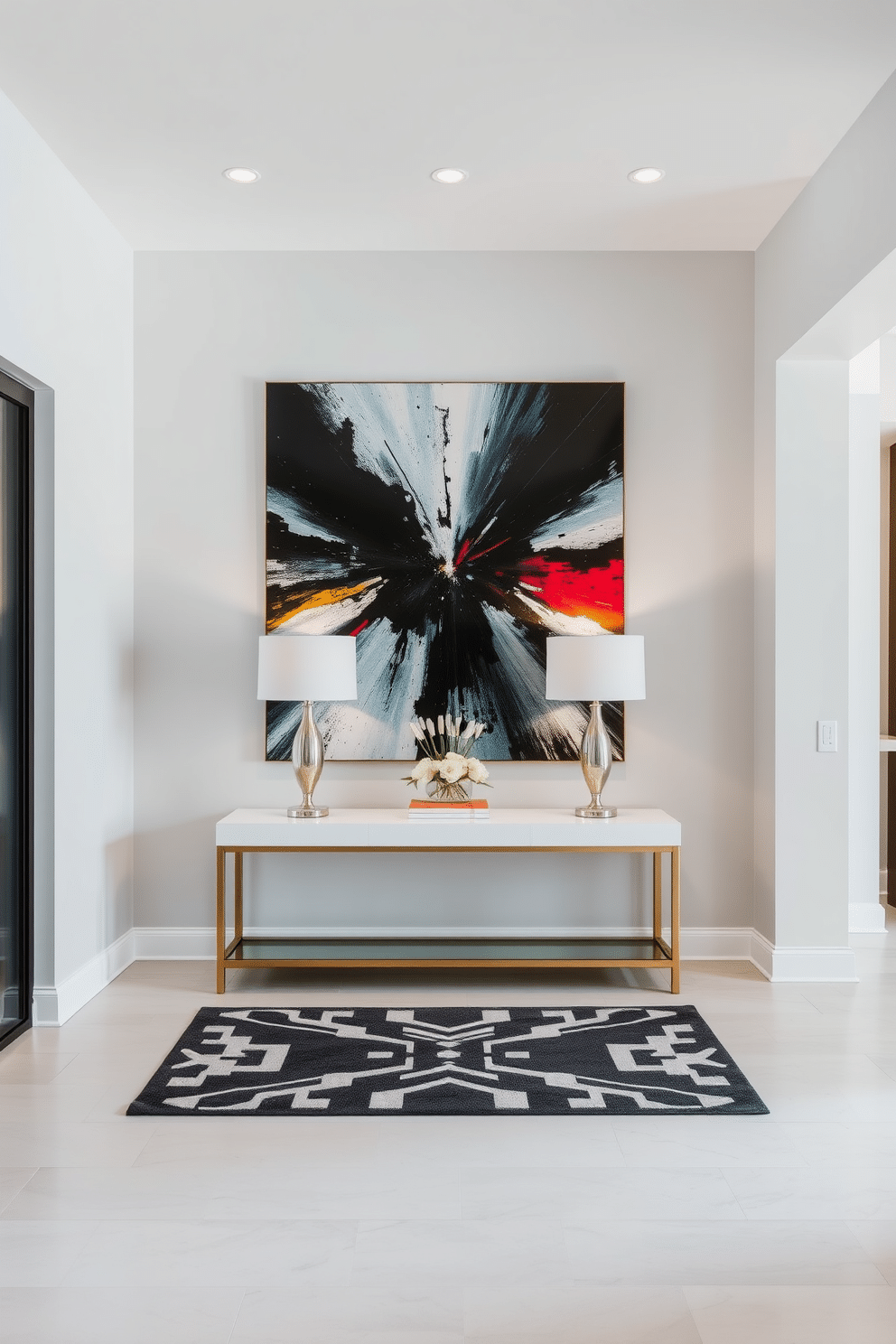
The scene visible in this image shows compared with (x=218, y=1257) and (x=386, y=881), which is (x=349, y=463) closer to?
(x=386, y=881)

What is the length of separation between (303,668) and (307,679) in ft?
0.14

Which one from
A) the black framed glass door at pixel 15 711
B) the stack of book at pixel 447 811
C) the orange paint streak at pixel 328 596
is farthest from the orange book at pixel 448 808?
the black framed glass door at pixel 15 711

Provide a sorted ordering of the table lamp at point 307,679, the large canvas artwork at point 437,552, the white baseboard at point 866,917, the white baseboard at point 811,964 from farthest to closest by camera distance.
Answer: the white baseboard at point 866,917 < the large canvas artwork at point 437,552 < the white baseboard at point 811,964 < the table lamp at point 307,679

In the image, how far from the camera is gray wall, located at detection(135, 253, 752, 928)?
423 centimetres

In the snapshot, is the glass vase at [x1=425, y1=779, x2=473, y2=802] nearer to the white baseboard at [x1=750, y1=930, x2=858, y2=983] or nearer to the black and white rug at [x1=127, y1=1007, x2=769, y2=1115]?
the black and white rug at [x1=127, y1=1007, x2=769, y2=1115]

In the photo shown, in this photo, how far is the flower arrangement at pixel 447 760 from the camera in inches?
152

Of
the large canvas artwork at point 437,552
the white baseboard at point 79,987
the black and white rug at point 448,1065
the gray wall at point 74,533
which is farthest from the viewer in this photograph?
the large canvas artwork at point 437,552

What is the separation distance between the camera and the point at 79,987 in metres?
3.62

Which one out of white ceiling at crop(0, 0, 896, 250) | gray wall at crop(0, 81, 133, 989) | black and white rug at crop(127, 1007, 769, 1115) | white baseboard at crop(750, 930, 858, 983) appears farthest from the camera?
white baseboard at crop(750, 930, 858, 983)

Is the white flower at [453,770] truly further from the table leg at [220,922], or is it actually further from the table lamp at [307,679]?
the table leg at [220,922]

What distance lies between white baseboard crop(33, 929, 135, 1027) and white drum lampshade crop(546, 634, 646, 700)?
193 cm

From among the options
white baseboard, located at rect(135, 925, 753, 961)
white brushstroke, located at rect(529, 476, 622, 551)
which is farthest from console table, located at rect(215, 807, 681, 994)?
white brushstroke, located at rect(529, 476, 622, 551)

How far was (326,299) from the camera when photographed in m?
4.23

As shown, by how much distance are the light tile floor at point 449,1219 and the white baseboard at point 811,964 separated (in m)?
0.70
